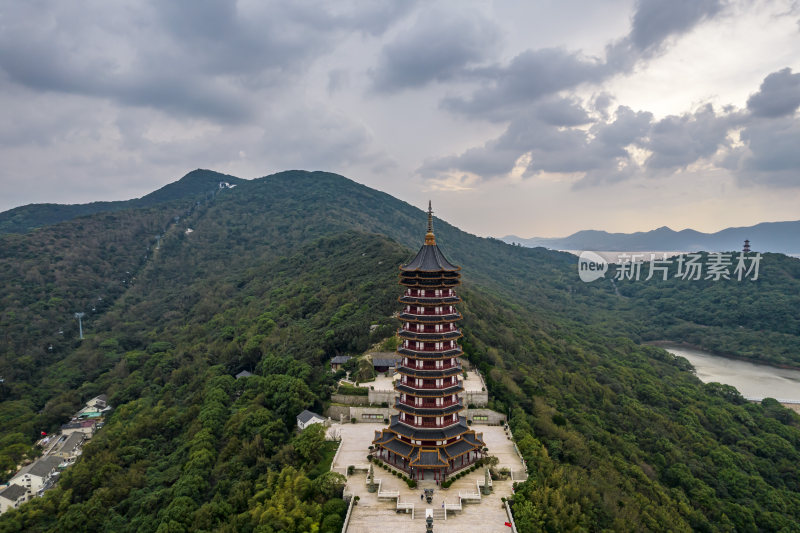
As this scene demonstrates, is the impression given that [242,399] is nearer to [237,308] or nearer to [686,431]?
[237,308]

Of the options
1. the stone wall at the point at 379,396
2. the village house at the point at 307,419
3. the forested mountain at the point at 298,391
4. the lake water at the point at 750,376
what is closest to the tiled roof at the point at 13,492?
the forested mountain at the point at 298,391

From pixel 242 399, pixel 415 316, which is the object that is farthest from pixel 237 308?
pixel 415 316

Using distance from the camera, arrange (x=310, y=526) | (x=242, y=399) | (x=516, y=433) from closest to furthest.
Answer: (x=310, y=526) < (x=516, y=433) < (x=242, y=399)

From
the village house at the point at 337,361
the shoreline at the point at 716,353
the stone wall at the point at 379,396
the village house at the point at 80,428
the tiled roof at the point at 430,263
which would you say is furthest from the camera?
the shoreline at the point at 716,353

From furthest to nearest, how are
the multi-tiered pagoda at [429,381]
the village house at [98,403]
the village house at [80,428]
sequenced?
the village house at [98,403] → the village house at [80,428] → the multi-tiered pagoda at [429,381]

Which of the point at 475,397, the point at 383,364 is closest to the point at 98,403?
the point at 383,364

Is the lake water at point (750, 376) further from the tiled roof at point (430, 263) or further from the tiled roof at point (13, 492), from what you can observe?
the tiled roof at point (13, 492)

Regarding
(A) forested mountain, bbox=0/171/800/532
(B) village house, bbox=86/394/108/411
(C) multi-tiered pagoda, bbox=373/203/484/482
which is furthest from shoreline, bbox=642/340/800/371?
(B) village house, bbox=86/394/108/411
